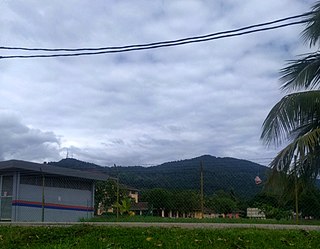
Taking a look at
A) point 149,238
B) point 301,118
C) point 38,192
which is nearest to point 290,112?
point 301,118

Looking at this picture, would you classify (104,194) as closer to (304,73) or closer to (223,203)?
(223,203)

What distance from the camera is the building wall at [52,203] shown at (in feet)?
88.7

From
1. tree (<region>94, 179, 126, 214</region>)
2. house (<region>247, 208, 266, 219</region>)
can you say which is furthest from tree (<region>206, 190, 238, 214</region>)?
tree (<region>94, 179, 126, 214</region>)

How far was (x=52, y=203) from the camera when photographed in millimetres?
28672

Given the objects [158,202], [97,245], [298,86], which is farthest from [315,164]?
[158,202]

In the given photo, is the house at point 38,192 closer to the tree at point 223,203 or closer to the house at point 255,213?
the tree at point 223,203

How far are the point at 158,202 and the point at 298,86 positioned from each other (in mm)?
16146

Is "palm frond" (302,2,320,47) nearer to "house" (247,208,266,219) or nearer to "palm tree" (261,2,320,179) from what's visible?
"palm tree" (261,2,320,179)

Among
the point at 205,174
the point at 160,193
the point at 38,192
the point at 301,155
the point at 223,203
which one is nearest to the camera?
the point at 301,155

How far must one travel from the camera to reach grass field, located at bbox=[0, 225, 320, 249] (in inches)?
346

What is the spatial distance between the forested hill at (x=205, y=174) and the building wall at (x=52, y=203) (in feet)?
16.1

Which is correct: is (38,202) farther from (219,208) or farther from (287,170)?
(287,170)

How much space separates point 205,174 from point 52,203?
12455 millimetres

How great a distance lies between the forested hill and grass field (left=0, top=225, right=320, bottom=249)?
790 cm
